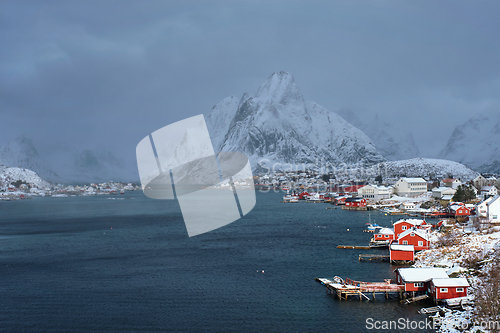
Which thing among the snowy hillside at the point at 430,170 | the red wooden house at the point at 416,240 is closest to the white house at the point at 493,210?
Result: the red wooden house at the point at 416,240

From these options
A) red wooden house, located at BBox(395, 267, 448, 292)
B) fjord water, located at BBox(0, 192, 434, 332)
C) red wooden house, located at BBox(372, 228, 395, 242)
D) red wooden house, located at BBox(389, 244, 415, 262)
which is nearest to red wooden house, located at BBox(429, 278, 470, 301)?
red wooden house, located at BBox(395, 267, 448, 292)

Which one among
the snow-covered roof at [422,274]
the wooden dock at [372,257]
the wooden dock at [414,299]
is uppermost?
the snow-covered roof at [422,274]

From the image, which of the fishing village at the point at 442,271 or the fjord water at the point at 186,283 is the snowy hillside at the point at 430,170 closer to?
the fishing village at the point at 442,271

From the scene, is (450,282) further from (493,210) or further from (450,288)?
(493,210)

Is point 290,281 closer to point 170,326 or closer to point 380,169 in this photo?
point 170,326

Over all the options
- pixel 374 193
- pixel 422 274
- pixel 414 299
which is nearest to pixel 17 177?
pixel 374 193

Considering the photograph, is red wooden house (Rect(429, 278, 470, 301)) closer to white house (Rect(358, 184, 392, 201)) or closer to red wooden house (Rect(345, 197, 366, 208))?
red wooden house (Rect(345, 197, 366, 208))
